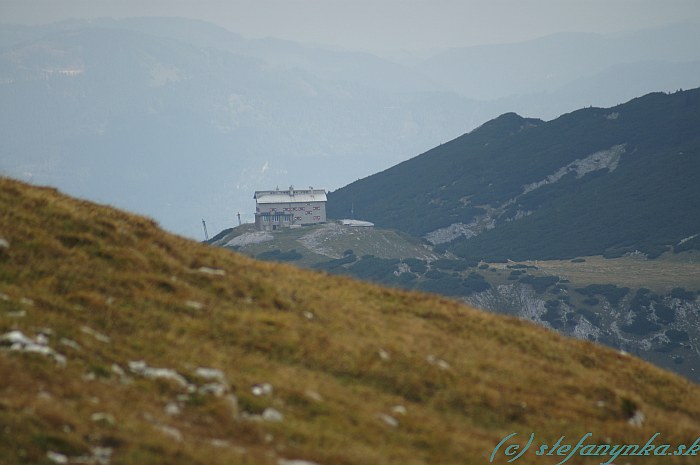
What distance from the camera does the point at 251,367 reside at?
23234 millimetres

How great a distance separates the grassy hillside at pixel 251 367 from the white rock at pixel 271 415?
43 mm

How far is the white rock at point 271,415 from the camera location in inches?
804

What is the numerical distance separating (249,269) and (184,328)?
8648 mm

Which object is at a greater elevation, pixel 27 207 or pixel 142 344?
pixel 27 207

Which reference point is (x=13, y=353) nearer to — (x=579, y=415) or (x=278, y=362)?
(x=278, y=362)

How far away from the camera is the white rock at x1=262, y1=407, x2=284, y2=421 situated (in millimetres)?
20422

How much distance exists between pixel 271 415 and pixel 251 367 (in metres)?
2.87

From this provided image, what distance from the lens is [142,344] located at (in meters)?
23.1

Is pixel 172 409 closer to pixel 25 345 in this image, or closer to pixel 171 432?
pixel 171 432

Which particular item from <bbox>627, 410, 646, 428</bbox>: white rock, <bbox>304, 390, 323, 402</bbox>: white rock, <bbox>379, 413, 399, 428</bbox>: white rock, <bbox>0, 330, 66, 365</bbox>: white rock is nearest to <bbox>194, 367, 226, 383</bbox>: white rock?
<bbox>304, 390, 323, 402</bbox>: white rock

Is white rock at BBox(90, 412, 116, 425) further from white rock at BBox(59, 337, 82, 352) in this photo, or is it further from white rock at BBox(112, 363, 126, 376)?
white rock at BBox(59, 337, 82, 352)

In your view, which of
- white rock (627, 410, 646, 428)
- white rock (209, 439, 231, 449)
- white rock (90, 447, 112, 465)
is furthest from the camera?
white rock (627, 410, 646, 428)

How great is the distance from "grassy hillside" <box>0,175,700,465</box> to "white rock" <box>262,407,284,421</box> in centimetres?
4

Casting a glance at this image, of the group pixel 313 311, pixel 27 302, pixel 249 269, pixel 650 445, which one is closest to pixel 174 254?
pixel 249 269
